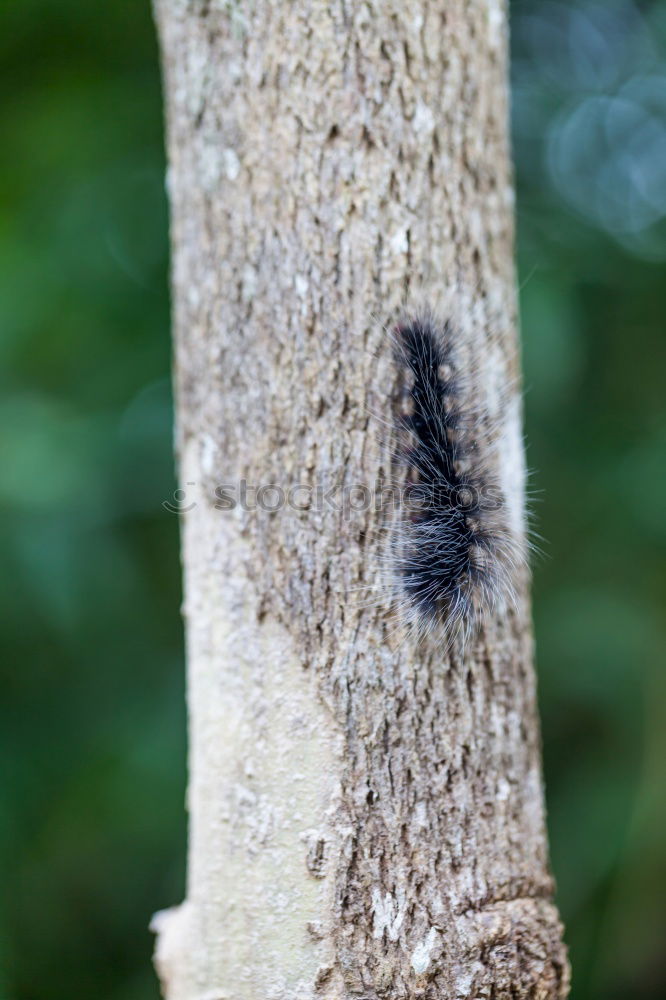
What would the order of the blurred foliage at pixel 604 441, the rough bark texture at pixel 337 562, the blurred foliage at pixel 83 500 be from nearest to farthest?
the rough bark texture at pixel 337 562 → the blurred foliage at pixel 83 500 → the blurred foliage at pixel 604 441

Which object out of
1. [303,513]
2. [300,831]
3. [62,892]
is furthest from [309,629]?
[62,892]

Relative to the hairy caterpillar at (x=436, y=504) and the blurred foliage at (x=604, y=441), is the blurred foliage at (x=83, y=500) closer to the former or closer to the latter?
the blurred foliage at (x=604, y=441)

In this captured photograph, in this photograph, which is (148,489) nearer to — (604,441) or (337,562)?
(604,441)

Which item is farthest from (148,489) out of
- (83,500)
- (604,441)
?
(604,441)

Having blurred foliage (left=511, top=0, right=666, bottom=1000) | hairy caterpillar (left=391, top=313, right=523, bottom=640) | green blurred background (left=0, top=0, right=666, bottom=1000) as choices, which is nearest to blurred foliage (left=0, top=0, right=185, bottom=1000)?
green blurred background (left=0, top=0, right=666, bottom=1000)

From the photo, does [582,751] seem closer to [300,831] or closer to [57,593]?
[57,593]

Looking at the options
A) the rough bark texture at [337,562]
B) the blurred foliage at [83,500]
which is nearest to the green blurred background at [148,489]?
the blurred foliage at [83,500]
